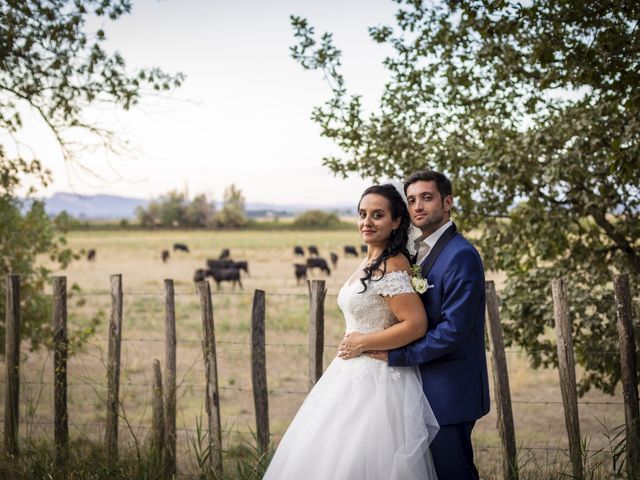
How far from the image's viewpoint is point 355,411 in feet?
12.2

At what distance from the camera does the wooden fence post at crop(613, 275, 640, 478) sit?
5.43m

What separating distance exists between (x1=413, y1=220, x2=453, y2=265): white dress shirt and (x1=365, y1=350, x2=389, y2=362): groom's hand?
50cm

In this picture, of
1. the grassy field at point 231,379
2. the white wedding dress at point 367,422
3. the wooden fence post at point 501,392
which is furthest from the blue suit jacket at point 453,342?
the wooden fence post at point 501,392

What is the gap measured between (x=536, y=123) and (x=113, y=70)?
488 centimetres

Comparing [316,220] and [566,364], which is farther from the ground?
[316,220]

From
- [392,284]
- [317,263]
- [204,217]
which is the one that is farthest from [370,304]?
[204,217]

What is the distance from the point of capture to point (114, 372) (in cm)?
627

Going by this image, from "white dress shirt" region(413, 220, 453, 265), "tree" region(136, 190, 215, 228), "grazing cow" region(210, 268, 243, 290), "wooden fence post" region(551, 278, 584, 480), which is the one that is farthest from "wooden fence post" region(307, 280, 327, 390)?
"tree" region(136, 190, 215, 228)

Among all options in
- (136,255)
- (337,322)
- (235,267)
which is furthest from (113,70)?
(136,255)

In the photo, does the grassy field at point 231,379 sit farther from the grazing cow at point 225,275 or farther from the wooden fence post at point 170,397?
the grazing cow at point 225,275

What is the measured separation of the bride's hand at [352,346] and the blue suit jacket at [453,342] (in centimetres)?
18

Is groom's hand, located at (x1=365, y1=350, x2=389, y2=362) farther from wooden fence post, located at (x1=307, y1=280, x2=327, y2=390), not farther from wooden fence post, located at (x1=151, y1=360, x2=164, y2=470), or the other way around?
wooden fence post, located at (x1=151, y1=360, x2=164, y2=470)

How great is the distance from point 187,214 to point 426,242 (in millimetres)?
118733

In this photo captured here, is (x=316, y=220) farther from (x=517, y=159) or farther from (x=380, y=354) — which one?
(x=380, y=354)
